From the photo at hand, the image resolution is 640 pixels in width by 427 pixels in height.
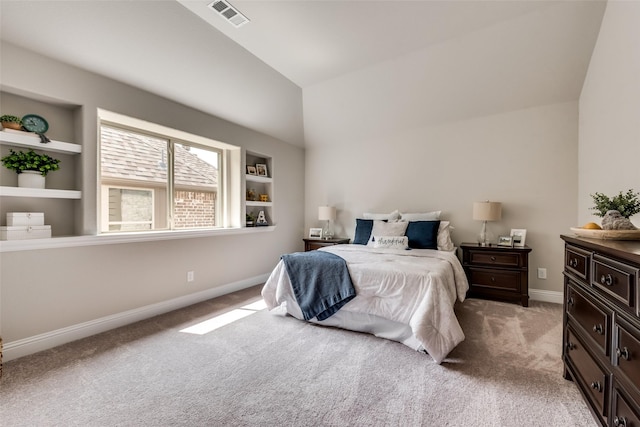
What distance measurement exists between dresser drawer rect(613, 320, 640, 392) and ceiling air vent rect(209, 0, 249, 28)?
10.7 ft

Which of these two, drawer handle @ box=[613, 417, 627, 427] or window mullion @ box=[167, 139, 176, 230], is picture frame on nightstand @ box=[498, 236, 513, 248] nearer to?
drawer handle @ box=[613, 417, 627, 427]

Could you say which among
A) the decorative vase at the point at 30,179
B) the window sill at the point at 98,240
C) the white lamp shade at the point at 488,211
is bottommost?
the window sill at the point at 98,240

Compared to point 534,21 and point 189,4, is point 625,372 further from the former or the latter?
point 189,4

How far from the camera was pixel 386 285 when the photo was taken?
2402mm

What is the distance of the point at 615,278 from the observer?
1227 millimetres

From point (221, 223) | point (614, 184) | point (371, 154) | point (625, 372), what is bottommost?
point (625, 372)

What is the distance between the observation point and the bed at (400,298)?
208cm

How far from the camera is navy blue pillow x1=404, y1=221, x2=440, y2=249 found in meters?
3.60

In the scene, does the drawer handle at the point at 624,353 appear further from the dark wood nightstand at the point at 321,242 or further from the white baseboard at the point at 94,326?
the white baseboard at the point at 94,326

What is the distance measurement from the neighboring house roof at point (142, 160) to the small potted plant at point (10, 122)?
71cm

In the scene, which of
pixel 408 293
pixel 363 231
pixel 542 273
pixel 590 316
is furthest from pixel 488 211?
pixel 590 316

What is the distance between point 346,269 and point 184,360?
57.9 inches

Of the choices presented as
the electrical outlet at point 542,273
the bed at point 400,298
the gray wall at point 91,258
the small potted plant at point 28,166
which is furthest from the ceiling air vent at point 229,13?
the electrical outlet at point 542,273

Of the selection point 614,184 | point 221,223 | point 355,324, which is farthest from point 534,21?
point 221,223
